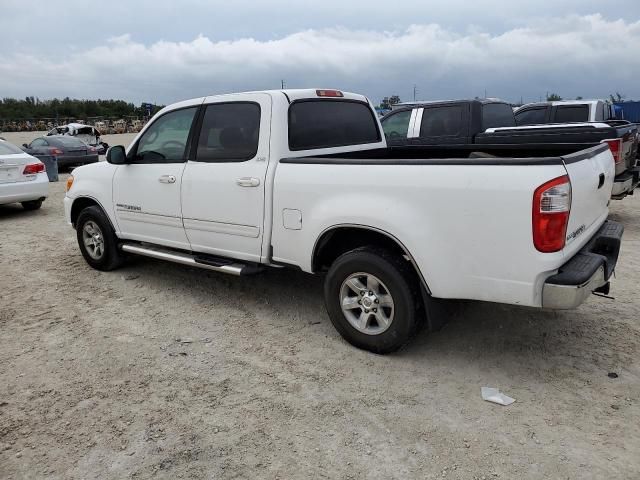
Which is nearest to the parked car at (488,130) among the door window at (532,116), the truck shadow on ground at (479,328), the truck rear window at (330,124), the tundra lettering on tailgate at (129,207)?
the door window at (532,116)

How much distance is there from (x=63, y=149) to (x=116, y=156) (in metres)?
12.2

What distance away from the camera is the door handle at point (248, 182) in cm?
413

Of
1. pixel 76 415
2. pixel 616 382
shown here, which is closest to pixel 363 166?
pixel 616 382

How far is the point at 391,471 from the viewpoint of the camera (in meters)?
2.62

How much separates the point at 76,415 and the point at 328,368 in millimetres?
1628

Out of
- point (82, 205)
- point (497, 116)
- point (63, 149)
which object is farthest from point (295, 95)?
point (63, 149)

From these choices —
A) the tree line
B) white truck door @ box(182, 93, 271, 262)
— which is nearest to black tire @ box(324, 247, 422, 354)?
white truck door @ box(182, 93, 271, 262)

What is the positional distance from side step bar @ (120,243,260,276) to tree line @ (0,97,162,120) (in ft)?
191

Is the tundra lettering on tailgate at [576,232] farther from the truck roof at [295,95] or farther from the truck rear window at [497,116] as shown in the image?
the truck rear window at [497,116]

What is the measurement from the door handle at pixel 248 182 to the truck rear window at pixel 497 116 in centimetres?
596

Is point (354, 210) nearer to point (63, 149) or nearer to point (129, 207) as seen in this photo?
point (129, 207)

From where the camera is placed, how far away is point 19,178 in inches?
366

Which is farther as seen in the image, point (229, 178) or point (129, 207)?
point (129, 207)

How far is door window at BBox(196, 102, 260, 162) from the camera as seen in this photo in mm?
4309
